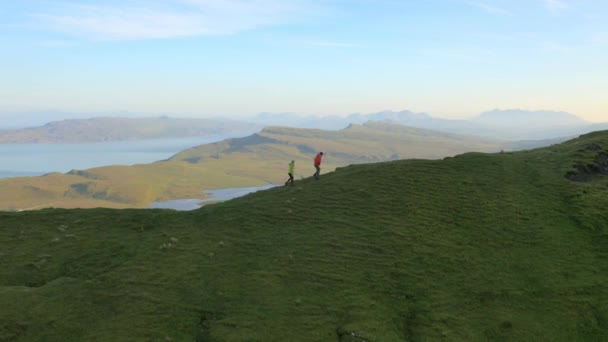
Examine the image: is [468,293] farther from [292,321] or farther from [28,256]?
[28,256]

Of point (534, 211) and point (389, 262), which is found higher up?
point (534, 211)

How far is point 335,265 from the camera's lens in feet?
101

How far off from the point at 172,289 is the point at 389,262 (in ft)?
50.3

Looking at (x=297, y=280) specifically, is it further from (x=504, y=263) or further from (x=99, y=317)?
(x=504, y=263)

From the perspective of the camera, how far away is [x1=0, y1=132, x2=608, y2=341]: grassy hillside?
83.3 ft

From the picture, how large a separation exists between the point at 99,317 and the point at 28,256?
12.9 metres

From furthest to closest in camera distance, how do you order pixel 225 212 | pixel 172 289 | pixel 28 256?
pixel 225 212
pixel 28 256
pixel 172 289

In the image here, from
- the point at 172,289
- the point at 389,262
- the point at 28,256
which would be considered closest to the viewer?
the point at 172,289

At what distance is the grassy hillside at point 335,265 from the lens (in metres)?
25.4

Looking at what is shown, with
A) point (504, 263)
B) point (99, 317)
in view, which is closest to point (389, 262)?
point (504, 263)

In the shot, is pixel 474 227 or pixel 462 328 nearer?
pixel 462 328

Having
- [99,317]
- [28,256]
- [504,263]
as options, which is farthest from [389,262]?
[28,256]

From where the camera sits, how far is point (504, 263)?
1239 inches

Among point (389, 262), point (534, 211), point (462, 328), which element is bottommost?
point (462, 328)
